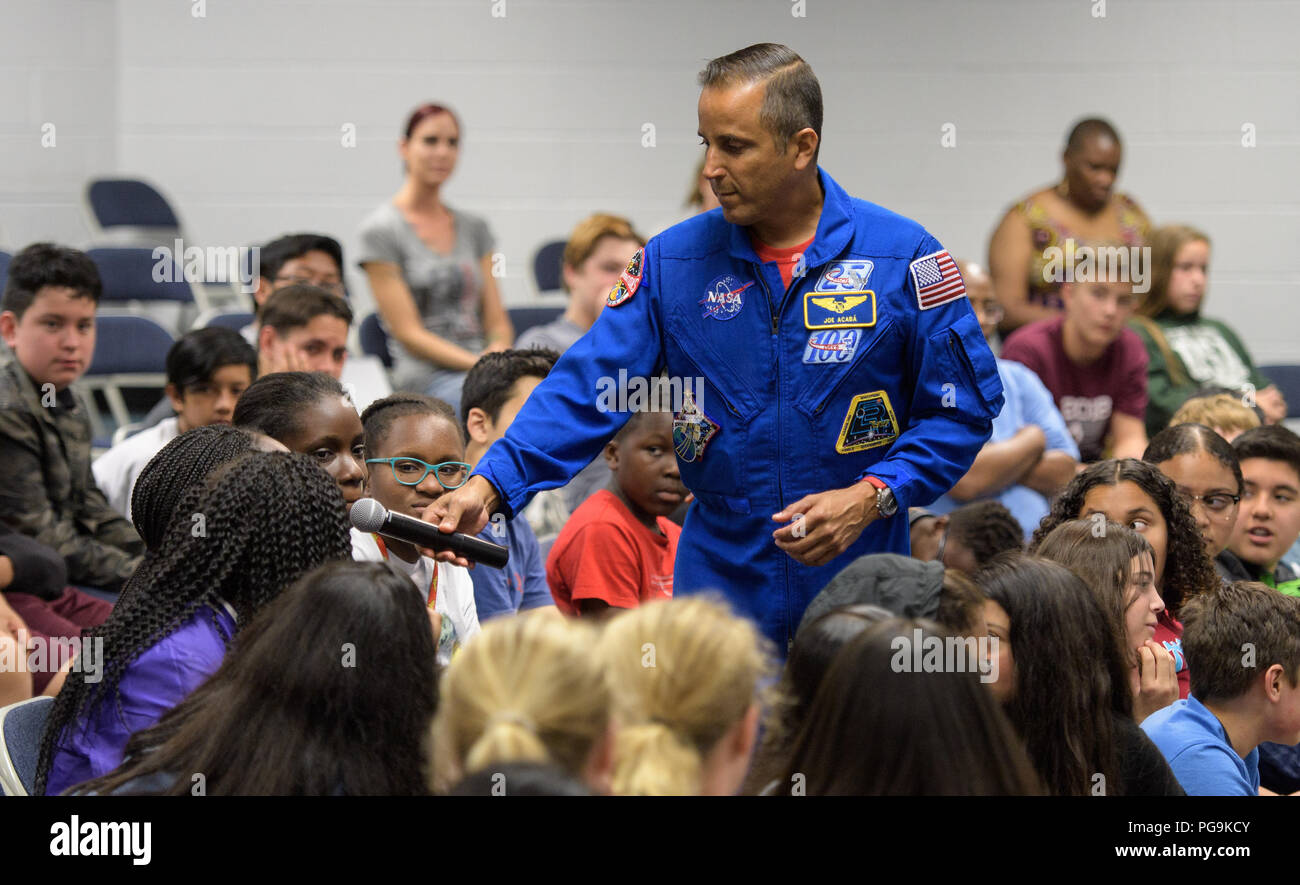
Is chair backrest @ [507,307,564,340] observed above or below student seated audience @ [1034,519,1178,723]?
above

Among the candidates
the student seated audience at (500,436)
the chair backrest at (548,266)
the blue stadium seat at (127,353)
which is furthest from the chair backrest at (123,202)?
the student seated audience at (500,436)

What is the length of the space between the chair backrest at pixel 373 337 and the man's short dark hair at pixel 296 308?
1.05 m

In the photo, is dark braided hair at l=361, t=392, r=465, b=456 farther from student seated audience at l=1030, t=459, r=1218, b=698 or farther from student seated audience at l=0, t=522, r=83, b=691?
student seated audience at l=1030, t=459, r=1218, b=698

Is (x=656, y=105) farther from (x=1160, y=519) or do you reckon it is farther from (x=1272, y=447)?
(x=1160, y=519)

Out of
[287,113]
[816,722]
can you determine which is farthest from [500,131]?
[816,722]

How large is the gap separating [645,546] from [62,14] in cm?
371

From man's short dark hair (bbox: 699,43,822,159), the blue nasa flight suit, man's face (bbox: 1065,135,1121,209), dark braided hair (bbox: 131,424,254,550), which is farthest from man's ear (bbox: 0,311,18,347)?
man's face (bbox: 1065,135,1121,209)

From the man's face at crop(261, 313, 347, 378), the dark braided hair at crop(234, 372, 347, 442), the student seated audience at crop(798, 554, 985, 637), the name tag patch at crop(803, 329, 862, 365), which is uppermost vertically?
the man's face at crop(261, 313, 347, 378)

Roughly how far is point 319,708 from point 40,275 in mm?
2140

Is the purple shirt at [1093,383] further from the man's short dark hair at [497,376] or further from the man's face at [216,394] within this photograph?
the man's face at [216,394]

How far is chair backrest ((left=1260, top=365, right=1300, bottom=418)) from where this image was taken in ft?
15.4

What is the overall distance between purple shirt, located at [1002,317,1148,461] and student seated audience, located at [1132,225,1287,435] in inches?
8.8

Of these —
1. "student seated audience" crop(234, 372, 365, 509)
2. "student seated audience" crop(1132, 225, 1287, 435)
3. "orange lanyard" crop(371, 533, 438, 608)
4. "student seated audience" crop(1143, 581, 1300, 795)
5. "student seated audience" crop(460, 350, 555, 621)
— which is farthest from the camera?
"student seated audience" crop(1132, 225, 1287, 435)
